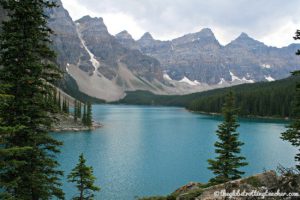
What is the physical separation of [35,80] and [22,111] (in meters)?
1.87

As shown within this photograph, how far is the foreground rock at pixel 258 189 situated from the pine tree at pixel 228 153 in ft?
53.9

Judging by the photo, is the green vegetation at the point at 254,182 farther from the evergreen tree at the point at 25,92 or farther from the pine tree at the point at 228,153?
the pine tree at the point at 228,153

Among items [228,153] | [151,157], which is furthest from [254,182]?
[151,157]

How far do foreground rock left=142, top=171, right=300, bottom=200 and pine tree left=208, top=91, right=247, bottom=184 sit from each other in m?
16.4

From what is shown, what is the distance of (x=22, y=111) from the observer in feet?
50.1

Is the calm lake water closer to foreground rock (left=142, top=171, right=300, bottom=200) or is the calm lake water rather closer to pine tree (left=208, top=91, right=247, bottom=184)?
pine tree (left=208, top=91, right=247, bottom=184)

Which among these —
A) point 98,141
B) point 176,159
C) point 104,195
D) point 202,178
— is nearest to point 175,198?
point 104,195

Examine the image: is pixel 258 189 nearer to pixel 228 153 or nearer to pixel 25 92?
pixel 25 92

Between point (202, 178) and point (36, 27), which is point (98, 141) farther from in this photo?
point (36, 27)

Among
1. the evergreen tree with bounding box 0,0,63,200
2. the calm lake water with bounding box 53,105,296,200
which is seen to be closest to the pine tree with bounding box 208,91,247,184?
the calm lake water with bounding box 53,105,296,200

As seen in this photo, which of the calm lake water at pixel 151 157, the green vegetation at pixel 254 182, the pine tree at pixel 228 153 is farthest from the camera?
the calm lake water at pixel 151 157

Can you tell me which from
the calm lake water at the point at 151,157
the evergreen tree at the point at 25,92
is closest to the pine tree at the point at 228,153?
the calm lake water at the point at 151,157

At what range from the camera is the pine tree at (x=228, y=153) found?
87.9ft

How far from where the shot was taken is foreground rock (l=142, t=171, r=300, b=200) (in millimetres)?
9125
